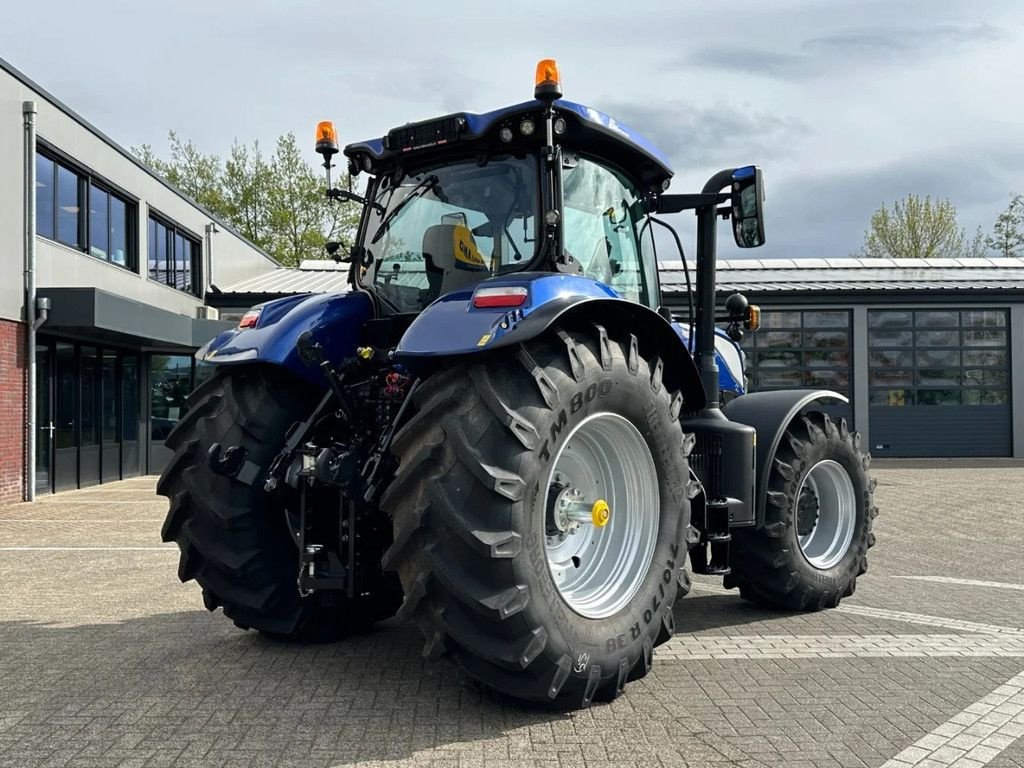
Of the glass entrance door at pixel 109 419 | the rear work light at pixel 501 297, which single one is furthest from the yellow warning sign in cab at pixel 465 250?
the glass entrance door at pixel 109 419

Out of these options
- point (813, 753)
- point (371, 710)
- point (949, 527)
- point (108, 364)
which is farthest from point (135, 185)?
point (813, 753)

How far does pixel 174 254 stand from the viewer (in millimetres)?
21234

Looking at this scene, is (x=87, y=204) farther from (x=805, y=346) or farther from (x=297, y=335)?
(x=805, y=346)

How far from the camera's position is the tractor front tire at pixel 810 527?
5590 millimetres

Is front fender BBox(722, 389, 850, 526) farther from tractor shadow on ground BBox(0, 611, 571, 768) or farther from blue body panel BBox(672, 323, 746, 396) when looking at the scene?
tractor shadow on ground BBox(0, 611, 571, 768)

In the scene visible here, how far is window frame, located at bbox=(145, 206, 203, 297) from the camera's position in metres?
19.6

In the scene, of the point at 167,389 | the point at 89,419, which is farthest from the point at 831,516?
the point at 167,389

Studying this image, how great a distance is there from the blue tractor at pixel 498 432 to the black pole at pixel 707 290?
2cm

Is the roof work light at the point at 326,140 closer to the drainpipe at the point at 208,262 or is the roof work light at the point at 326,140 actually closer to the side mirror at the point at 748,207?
the side mirror at the point at 748,207

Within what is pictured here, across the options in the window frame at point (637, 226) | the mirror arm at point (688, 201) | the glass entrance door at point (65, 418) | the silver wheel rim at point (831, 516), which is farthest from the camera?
the glass entrance door at point (65, 418)

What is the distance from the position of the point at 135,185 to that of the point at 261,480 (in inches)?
629

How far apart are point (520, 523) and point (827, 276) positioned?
25196 millimetres

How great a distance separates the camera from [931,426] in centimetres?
2297

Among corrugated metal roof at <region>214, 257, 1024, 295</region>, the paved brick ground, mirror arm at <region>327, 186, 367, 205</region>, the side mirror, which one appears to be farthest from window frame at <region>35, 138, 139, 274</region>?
the side mirror
